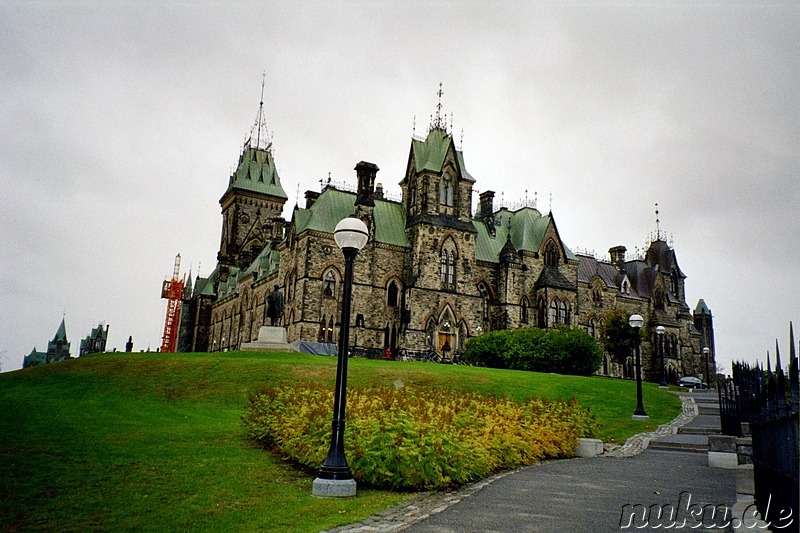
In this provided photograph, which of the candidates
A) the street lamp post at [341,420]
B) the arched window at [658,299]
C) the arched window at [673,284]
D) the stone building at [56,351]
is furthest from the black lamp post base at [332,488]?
the stone building at [56,351]

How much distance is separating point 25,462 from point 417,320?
132 ft

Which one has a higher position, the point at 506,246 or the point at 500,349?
the point at 506,246

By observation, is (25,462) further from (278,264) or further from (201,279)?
(201,279)

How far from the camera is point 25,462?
1112 centimetres

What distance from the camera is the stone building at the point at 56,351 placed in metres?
141

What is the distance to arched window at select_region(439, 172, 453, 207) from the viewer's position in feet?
181

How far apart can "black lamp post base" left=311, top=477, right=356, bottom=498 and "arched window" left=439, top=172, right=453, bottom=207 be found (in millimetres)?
45764

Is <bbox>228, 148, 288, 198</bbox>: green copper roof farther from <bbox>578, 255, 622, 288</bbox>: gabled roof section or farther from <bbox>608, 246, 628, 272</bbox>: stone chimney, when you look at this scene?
<bbox>608, 246, 628, 272</bbox>: stone chimney

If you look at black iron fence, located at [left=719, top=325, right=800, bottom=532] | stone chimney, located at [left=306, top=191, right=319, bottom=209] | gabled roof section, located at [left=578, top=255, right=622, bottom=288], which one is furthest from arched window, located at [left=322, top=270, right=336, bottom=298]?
black iron fence, located at [left=719, top=325, right=800, bottom=532]

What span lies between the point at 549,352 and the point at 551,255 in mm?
19552

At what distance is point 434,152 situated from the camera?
5550 centimetres

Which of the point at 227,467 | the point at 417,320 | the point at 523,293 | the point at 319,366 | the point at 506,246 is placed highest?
the point at 506,246

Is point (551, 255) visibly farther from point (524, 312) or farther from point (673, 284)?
point (673, 284)

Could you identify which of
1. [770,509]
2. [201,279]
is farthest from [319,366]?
[201,279]
